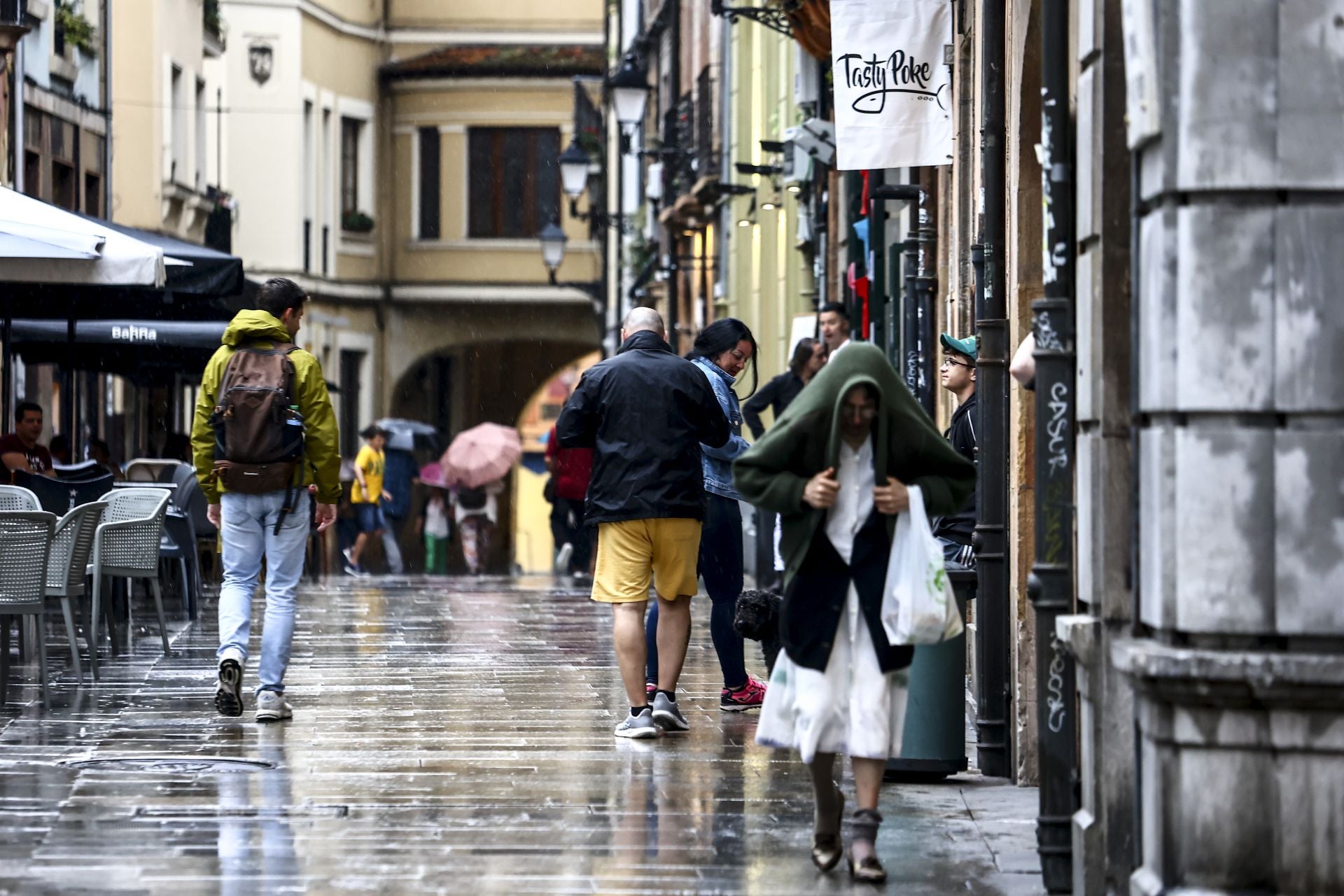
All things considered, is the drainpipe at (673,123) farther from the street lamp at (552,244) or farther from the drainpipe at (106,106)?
the drainpipe at (106,106)

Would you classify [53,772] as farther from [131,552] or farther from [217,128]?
[217,128]

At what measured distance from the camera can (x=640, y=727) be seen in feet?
34.4

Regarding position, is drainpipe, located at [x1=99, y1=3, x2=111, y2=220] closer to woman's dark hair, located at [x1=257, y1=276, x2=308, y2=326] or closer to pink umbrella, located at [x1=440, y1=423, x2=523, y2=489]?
pink umbrella, located at [x1=440, y1=423, x2=523, y2=489]

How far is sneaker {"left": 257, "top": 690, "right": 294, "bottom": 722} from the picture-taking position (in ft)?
35.6

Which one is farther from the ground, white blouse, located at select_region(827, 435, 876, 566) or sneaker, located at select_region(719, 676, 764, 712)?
white blouse, located at select_region(827, 435, 876, 566)

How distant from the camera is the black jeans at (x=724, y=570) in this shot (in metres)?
11.6

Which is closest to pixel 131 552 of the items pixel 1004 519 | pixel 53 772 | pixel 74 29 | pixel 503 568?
pixel 53 772

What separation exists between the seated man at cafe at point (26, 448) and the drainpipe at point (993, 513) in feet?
27.9

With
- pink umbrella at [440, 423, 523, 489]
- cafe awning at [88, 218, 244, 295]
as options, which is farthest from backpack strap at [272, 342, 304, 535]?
pink umbrella at [440, 423, 523, 489]

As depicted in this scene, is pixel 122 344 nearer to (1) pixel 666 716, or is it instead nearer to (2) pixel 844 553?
(1) pixel 666 716

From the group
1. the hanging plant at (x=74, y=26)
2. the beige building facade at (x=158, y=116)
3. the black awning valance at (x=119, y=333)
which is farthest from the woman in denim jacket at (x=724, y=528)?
the beige building facade at (x=158, y=116)

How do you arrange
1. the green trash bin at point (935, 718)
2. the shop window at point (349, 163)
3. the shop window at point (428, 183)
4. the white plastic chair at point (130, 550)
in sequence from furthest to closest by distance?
the shop window at point (428, 183) → the shop window at point (349, 163) → the white plastic chair at point (130, 550) → the green trash bin at point (935, 718)

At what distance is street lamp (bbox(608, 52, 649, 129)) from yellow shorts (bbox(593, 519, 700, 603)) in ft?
62.1

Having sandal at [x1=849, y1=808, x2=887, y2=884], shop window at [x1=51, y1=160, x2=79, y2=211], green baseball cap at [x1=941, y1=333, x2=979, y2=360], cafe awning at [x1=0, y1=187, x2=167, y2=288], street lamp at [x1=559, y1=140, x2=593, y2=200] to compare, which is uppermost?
street lamp at [x1=559, y1=140, x2=593, y2=200]
